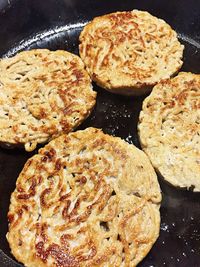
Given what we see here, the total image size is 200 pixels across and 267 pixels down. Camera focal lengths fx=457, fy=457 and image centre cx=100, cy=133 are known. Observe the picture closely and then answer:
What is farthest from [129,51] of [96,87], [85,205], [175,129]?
[85,205]

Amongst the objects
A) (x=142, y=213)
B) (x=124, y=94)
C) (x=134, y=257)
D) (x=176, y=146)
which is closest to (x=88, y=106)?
(x=124, y=94)

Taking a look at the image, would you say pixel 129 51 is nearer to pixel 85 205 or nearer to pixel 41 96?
pixel 41 96

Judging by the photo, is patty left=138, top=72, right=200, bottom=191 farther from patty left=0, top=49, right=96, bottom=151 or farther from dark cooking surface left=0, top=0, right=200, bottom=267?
patty left=0, top=49, right=96, bottom=151

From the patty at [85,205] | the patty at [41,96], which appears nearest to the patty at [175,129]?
the patty at [85,205]

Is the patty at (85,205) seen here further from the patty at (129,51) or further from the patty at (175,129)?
the patty at (129,51)

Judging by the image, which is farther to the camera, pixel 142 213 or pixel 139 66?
pixel 139 66

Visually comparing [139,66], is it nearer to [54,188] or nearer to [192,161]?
[192,161]
